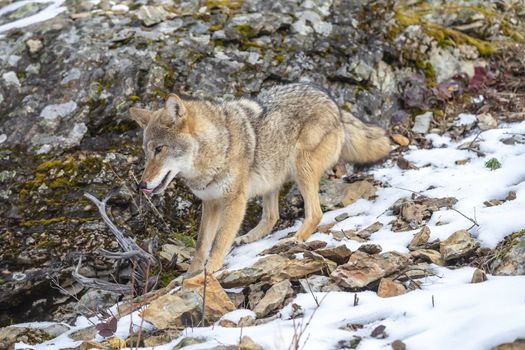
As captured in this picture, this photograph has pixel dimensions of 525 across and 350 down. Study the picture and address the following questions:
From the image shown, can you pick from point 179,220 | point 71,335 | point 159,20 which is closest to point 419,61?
point 159,20

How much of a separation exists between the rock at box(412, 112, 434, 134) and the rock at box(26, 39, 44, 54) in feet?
19.9

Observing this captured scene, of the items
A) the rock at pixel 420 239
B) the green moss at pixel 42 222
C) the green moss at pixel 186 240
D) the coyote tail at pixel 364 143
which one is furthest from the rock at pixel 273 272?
the coyote tail at pixel 364 143

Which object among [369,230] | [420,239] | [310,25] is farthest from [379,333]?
[310,25]

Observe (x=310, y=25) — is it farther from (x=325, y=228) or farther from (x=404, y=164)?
(x=325, y=228)

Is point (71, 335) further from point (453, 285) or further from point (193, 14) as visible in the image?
point (193, 14)

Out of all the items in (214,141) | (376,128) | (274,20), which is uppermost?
(274,20)

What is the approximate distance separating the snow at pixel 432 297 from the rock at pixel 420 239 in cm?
7

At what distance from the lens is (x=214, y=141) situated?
673 centimetres

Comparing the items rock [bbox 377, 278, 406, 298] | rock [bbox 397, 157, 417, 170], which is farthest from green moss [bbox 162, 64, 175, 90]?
rock [bbox 377, 278, 406, 298]

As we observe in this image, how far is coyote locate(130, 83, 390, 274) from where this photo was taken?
254 inches

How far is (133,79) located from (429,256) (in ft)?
17.1

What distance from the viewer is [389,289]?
4.50m

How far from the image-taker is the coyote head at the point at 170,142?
6.32 metres

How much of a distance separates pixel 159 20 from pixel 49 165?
128 inches
